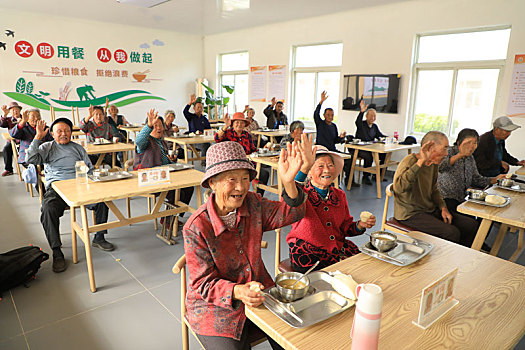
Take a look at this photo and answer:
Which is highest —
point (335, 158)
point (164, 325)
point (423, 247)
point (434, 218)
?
point (335, 158)

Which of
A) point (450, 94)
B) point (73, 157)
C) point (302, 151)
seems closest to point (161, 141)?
point (73, 157)

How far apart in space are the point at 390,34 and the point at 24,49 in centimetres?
760

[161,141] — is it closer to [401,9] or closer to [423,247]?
[423,247]

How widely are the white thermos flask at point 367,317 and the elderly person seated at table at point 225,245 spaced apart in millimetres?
488

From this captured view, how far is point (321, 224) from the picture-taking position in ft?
6.07

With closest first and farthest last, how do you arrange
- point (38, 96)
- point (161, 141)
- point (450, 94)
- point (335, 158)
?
point (335, 158) → point (161, 141) → point (450, 94) → point (38, 96)

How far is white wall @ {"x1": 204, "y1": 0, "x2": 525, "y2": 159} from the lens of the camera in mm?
5020

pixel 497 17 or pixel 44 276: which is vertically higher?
pixel 497 17

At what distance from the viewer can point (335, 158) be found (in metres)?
1.90

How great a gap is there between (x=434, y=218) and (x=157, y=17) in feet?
26.0

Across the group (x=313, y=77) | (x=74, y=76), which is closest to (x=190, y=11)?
(x=313, y=77)

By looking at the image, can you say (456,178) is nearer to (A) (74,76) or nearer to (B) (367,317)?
(B) (367,317)

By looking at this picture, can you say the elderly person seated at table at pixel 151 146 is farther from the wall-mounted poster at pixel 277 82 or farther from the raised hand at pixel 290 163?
the wall-mounted poster at pixel 277 82

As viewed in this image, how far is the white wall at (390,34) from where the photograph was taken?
16.5 ft
